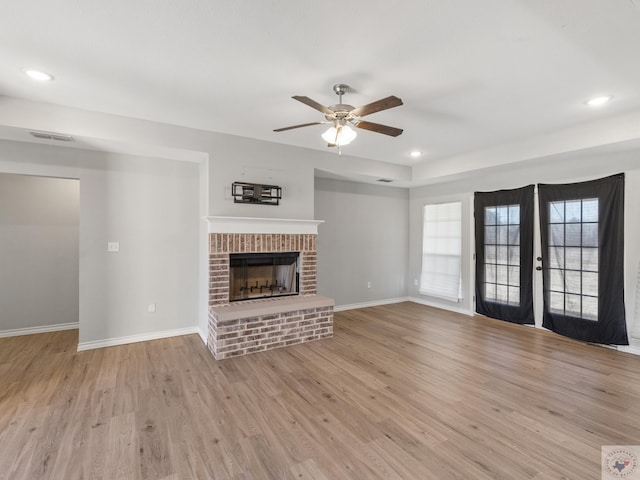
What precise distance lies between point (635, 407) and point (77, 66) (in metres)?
5.17

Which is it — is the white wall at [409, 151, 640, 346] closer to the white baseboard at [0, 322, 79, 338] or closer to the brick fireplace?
the brick fireplace

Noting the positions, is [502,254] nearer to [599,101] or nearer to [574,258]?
[574,258]

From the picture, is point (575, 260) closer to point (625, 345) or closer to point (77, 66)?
point (625, 345)

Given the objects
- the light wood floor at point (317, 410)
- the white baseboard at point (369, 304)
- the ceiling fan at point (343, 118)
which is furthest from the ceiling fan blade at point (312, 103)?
the white baseboard at point (369, 304)

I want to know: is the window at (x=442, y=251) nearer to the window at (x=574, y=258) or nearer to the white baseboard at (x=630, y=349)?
the window at (x=574, y=258)

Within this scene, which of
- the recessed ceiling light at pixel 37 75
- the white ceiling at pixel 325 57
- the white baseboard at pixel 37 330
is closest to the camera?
the white ceiling at pixel 325 57

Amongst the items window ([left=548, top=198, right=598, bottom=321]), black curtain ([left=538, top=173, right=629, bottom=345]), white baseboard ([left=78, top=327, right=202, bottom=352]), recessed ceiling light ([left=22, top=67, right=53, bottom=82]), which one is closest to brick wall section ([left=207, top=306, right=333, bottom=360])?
white baseboard ([left=78, top=327, right=202, bottom=352])

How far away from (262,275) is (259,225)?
72cm

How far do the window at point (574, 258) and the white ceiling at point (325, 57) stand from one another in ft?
3.89

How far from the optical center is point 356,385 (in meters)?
2.84

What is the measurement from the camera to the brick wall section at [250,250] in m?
3.70

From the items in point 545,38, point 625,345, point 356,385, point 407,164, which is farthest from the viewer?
point 407,164

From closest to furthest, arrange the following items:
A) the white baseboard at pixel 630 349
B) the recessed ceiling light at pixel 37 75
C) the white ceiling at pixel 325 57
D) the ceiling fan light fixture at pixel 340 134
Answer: the white ceiling at pixel 325 57
the recessed ceiling light at pixel 37 75
the ceiling fan light fixture at pixel 340 134
the white baseboard at pixel 630 349

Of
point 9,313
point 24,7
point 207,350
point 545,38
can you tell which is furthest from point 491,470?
point 9,313
